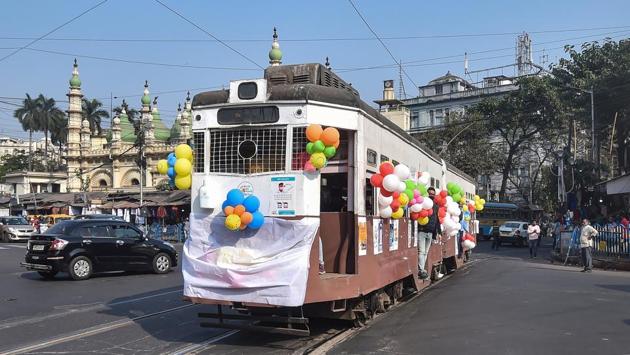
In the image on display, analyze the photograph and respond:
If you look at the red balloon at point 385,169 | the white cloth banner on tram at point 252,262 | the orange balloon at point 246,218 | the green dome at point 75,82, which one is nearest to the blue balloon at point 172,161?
the white cloth banner on tram at point 252,262

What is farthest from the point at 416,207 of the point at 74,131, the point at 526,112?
the point at 74,131

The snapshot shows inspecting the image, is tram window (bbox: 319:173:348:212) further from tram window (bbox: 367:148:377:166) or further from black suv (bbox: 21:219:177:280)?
black suv (bbox: 21:219:177:280)

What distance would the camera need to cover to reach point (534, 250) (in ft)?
85.5

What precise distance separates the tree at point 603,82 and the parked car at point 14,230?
106ft

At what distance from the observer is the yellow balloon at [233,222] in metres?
6.87

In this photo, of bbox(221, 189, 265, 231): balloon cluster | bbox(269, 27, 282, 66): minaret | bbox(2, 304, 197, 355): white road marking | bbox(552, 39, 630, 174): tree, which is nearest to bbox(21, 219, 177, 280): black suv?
bbox(2, 304, 197, 355): white road marking

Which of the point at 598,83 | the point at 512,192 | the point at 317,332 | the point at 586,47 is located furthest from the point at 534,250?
the point at 512,192

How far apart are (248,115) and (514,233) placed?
30884 millimetres

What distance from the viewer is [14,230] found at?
34750 mm

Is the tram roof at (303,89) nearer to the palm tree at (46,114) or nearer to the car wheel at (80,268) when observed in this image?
the car wheel at (80,268)

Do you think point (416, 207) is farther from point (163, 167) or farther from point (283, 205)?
point (163, 167)

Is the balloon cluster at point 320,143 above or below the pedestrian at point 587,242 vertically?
above

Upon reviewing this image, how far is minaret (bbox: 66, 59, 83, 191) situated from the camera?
70.9 meters

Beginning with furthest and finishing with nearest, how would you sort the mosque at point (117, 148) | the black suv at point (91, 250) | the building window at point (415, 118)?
the building window at point (415, 118)
the mosque at point (117, 148)
the black suv at point (91, 250)
